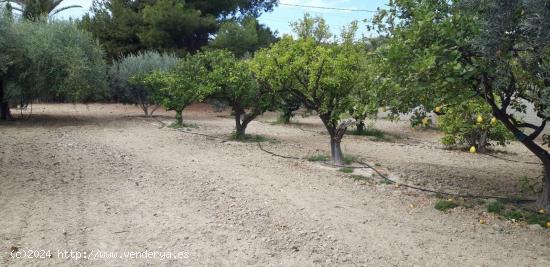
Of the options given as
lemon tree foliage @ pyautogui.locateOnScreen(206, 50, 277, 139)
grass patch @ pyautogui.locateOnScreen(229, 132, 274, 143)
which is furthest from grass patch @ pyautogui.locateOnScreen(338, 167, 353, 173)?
grass patch @ pyautogui.locateOnScreen(229, 132, 274, 143)

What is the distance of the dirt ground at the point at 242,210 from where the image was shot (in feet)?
12.7

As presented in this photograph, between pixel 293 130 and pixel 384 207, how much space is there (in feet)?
29.5

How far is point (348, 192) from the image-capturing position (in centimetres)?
614

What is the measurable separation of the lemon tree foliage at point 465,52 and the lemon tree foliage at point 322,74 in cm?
252

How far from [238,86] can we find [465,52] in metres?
6.82

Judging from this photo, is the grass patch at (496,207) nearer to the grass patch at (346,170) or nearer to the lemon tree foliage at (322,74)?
the grass patch at (346,170)

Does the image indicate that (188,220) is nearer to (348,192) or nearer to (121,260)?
(121,260)

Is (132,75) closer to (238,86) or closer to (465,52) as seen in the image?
(238,86)

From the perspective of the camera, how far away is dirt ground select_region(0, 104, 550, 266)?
12.7ft

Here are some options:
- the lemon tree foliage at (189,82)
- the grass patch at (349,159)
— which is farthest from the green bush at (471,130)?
the lemon tree foliage at (189,82)

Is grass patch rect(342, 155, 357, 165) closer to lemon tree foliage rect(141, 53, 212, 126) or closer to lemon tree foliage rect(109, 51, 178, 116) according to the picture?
lemon tree foliage rect(141, 53, 212, 126)

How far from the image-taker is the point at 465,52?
4.31 meters

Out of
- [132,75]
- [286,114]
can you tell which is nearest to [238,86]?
[286,114]

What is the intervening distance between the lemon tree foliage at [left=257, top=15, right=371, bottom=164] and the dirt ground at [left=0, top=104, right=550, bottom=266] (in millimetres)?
903
